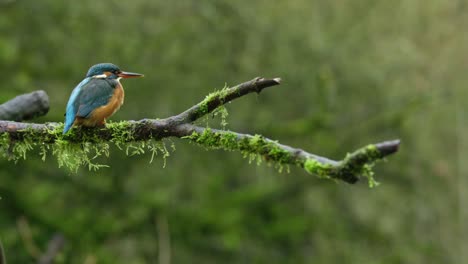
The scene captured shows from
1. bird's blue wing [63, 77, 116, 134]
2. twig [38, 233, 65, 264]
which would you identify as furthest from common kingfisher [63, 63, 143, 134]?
twig [38, 233, 65, 264]

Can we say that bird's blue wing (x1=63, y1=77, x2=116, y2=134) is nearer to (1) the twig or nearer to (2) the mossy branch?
(2) the mossy branch

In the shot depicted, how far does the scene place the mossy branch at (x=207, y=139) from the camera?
4.85 feet

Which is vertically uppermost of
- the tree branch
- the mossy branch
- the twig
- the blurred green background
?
the blurred green background

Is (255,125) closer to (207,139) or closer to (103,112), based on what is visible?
(103,112)

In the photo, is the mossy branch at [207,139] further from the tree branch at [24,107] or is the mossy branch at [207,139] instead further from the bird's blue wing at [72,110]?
the tree branch at [24,107]

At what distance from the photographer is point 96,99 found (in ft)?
8.96

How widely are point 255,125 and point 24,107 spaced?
3272mm

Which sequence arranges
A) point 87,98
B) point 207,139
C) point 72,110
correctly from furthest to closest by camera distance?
point 87,98 < point 72,110 < point 207,139

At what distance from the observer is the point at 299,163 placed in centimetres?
165

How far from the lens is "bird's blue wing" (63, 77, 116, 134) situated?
97.0 inches

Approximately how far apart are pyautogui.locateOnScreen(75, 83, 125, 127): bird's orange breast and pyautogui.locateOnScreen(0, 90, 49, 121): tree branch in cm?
44

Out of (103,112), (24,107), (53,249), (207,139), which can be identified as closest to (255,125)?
(53,249)

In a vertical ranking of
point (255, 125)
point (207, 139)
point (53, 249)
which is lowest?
point (207, 139)

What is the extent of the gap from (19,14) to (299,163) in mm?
4864
